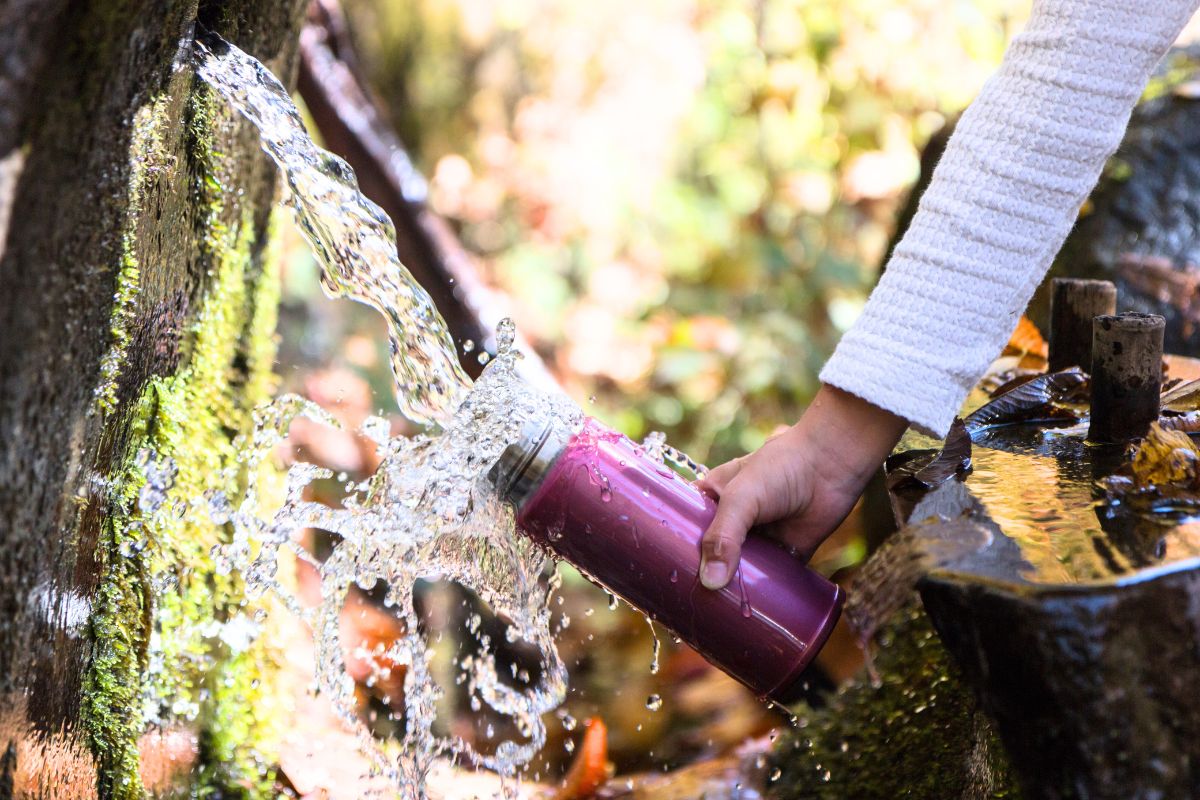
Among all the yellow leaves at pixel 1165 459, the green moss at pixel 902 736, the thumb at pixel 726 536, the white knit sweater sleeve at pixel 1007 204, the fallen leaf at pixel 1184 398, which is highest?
the white knit sweater sleeve at pixel 1007 204

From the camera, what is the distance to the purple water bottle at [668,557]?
1.28 metres

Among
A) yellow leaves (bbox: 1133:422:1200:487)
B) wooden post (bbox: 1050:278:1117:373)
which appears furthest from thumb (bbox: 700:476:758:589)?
wooden post (bbox: 1050:278:1117:373)

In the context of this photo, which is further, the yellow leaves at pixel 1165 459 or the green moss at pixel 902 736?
the green moss at pixel 902 736

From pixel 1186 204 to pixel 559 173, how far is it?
2.93m

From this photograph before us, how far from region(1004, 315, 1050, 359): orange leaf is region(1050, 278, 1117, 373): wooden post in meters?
0.21

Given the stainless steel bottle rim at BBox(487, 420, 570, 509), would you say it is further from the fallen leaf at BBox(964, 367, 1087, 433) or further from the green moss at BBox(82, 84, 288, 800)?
the fallen leaf at BBox(964, 367, 1087, 433)

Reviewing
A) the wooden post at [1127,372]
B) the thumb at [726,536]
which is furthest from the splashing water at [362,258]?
the wooden post at [1127,372]

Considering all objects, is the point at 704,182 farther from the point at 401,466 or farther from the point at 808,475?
the point at 808,475

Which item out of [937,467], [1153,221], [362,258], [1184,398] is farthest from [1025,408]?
[1153,221]

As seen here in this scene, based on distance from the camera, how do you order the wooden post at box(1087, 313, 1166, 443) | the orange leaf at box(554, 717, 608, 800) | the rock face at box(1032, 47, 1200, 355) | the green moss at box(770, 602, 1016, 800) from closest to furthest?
the wooden post at box(1087, 313, 1166, 443)
the green moss at box(770, 602, 1016, 800)
the orange leaf at box(554, 717, 608, 800)
the rock face at box(1032, 47, 1200, 355)

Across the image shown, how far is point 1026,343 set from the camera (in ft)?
7.00

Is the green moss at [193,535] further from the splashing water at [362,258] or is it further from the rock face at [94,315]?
the splashing water at [362,258]

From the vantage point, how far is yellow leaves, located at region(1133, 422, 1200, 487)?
4.10 ft

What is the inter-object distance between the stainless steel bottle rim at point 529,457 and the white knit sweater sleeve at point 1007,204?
339 millimetres
